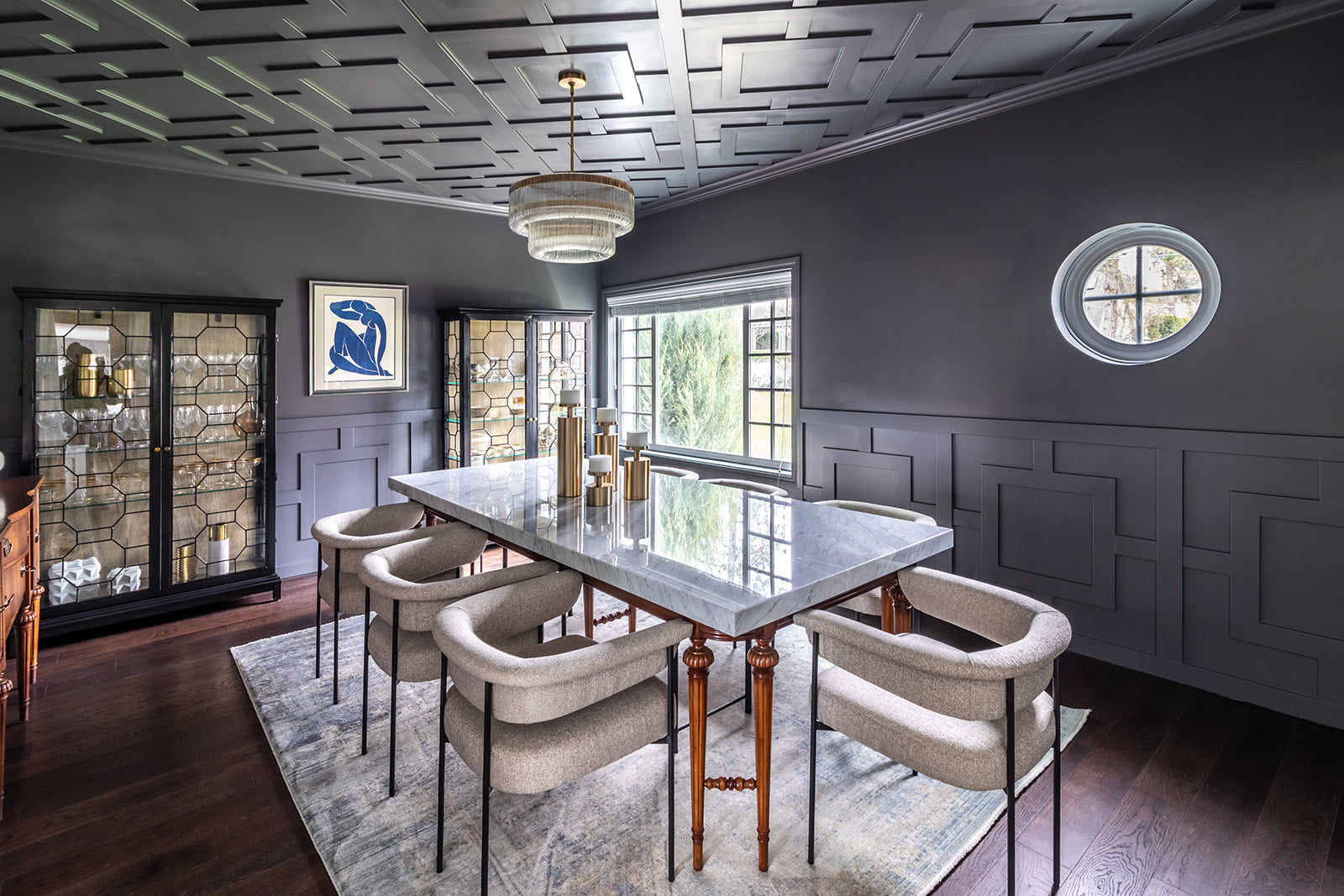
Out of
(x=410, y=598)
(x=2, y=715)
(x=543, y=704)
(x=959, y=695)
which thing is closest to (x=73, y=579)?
(x=2, y=715)

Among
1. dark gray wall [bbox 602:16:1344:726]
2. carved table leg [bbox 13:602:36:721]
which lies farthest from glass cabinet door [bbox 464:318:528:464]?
carved table leg [bbox 13:602:36:721]

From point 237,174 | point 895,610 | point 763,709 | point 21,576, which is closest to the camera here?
point 763,709

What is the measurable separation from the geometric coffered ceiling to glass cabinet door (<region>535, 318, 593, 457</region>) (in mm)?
1386

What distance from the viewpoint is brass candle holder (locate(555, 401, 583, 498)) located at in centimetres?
265

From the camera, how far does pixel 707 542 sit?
1973 millimetres

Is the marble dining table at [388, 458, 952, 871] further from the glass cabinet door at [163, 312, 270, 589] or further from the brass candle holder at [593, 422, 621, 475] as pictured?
the glass cabinet door at [163, 312, 270, 589]

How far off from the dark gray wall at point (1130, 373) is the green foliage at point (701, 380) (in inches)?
36.2

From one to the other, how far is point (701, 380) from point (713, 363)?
18 cm

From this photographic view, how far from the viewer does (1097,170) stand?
279 centimetres

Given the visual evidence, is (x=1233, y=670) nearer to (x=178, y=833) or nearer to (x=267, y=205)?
(x=178, y=833)

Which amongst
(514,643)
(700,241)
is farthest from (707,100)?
(514,643)

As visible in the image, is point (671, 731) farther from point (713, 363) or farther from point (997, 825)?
point (713, 363)

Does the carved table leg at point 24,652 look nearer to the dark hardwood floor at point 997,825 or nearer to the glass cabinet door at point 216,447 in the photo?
the dark hardwood floor at point 997,825

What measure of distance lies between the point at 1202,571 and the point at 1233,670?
0.40 meters
